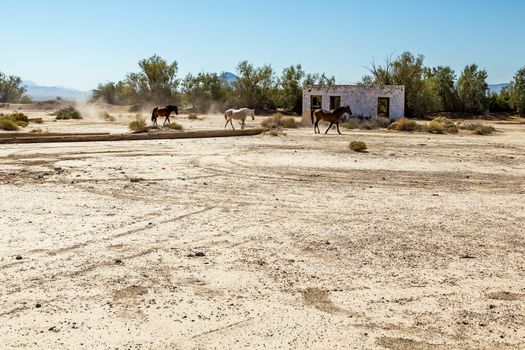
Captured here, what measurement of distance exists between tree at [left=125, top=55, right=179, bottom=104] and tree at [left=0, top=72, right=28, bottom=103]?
19651 millimetres

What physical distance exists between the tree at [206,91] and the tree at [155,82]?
2235 mm

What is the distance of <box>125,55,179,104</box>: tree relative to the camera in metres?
64.1

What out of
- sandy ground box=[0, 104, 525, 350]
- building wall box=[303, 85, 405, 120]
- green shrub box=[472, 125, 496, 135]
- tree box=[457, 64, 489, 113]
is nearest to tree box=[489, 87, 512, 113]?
tree box=[457, 64, 489, 113]

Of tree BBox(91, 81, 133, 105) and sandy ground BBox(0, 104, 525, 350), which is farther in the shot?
tree BBox(91, 81, 133, 105)

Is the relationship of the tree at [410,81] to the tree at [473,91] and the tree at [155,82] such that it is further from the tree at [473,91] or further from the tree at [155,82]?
the tree at [155,82]

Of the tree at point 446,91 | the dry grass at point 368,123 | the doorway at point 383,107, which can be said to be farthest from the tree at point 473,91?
the dry grass at point 368,123

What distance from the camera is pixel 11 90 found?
77250mm

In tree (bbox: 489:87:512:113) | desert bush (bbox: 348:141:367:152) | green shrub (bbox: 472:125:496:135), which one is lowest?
green shrub (bbox: 472:125:496:135)

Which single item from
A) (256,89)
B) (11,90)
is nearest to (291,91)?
(256,89)

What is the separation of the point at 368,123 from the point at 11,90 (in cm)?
5343

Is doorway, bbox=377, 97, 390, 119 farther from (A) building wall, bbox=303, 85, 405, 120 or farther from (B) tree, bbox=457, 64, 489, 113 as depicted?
(B) tree, bbox=457, 64, 489, 113

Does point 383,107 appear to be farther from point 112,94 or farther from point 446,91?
point 112,94

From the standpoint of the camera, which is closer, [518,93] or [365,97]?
[365,97]

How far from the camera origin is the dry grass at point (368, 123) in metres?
36.8
